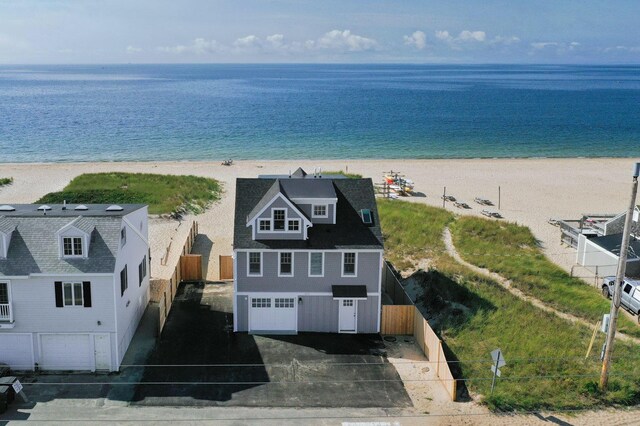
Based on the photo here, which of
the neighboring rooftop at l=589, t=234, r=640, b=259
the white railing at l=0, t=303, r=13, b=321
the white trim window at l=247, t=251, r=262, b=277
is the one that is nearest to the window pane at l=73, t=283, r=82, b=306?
the white railing at l=0, t=303, r=13, b=321

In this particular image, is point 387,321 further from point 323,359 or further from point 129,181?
point 129,181

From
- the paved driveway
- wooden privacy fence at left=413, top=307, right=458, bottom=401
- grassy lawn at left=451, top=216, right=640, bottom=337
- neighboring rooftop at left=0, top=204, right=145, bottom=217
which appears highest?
neighboring rooftop at left=0, top=204, right=145, bottom=217

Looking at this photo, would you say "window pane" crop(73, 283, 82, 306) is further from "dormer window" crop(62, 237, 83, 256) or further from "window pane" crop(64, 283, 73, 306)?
"dormer window" crop(62, 237, 83, 256)

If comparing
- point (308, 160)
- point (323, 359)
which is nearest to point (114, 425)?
point (323, 359)

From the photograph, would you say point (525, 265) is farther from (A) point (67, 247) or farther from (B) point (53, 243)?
(B) point (53, 243)

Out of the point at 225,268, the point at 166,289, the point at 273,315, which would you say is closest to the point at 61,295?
the point at 166,289
